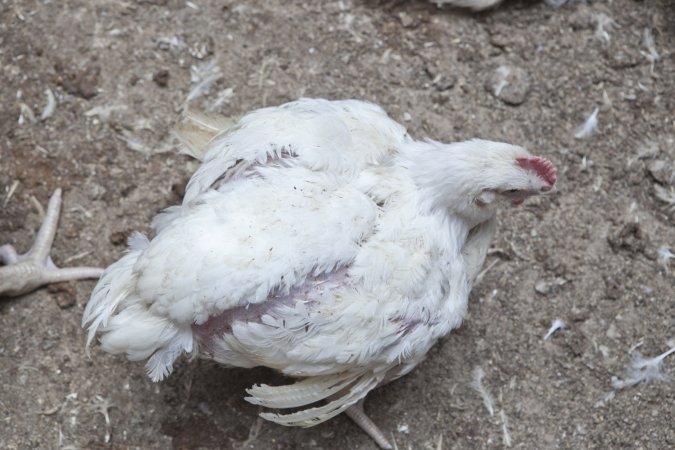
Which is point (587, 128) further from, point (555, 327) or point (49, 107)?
point (49, 107)

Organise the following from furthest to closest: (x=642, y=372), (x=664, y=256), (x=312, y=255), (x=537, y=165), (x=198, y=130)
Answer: (x=664, y=256), (x=642, y=372), (x=198, y=130), (x=537, y=165), (x=312, y=255)

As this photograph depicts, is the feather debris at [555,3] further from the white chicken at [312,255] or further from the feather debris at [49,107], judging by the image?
the feather debris at [49,107]

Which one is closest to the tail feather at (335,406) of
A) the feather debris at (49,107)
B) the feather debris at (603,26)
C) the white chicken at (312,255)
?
the white chicken at (312,255)

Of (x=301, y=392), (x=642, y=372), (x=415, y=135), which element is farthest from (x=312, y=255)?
(x=642, y=372)

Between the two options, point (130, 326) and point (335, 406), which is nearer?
point (130, 326)

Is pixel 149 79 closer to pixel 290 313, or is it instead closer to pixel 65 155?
pixel 65 155

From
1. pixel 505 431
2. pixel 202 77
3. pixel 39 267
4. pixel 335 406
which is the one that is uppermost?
A: pixel 202 77

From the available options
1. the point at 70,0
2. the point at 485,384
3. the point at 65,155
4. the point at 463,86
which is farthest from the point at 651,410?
the point at 70,0

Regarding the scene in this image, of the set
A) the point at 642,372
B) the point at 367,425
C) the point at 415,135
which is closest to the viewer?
the point at 367,425
